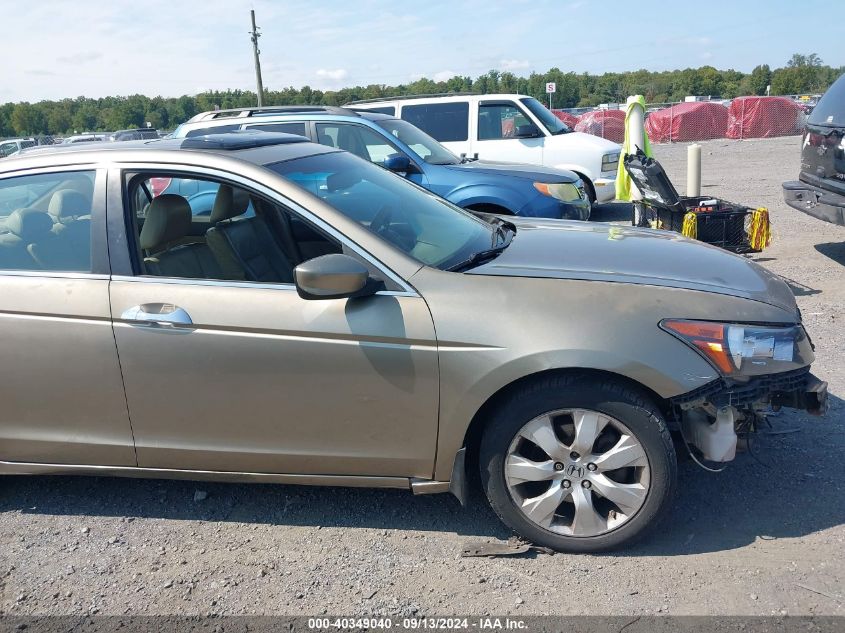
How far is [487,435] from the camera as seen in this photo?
325 cm

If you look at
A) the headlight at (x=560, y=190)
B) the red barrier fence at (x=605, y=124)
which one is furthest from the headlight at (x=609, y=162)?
the red barrier fence at (x=605, y=124)

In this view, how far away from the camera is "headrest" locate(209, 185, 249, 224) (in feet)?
12.8

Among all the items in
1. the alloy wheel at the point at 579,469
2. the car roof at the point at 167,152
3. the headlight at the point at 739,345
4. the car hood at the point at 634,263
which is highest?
the car roof at the point at 167,152

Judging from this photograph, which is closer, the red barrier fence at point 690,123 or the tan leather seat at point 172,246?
the tan leather seat at point 172,246

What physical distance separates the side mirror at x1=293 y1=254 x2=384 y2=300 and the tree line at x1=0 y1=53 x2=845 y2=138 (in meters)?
60.7

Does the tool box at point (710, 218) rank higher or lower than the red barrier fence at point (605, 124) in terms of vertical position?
lower

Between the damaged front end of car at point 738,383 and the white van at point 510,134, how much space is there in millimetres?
8904

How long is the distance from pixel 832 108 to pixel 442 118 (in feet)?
19.7

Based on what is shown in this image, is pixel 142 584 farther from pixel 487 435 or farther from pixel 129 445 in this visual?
pixel 487 435

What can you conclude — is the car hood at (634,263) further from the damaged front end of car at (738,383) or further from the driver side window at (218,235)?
the driver side window at (218,235)

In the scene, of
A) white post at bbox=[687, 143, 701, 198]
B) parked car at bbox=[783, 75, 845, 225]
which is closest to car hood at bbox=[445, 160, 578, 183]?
parked car at bbox=[783, 75, 845, 225]

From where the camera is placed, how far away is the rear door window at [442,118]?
12094 millimetres

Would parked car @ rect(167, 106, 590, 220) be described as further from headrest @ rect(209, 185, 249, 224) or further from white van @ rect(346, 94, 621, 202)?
headrest @ rect(209, 185, 249, 224)

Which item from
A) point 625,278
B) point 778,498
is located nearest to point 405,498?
point 625,278
